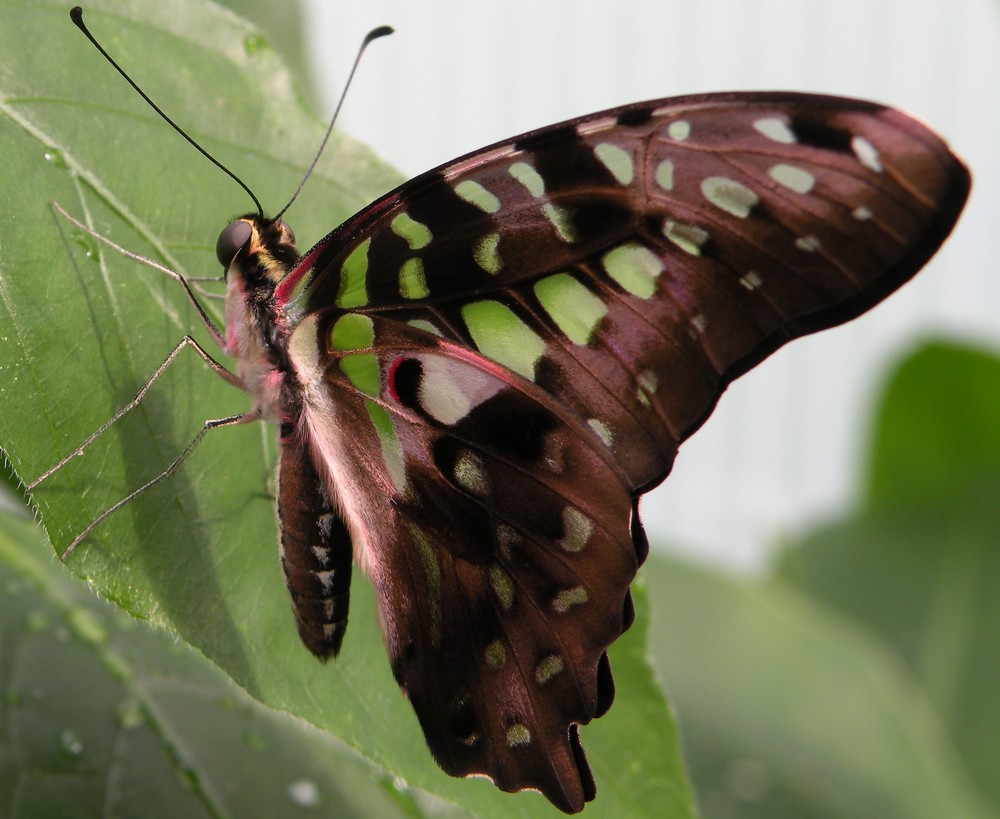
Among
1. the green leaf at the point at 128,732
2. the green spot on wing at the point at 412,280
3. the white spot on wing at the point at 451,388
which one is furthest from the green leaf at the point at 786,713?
the green spot on wing at the point at 412,280

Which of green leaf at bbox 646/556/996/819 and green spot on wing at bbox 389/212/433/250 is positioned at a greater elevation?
green spot on wing at bbox 389/212/433/250

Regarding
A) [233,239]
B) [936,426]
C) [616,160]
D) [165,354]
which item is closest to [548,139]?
[616,160]

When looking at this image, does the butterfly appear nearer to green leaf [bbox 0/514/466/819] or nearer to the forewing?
the forewing

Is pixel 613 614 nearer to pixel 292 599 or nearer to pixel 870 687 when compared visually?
pixel 292 599

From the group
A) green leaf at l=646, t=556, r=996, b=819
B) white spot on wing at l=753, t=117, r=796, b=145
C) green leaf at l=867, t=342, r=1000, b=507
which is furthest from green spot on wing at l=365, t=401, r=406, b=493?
green leaf at l=867, t=342, r=1000, b=507

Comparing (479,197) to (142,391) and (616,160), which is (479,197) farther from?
(142,391)

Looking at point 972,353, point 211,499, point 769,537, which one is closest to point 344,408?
point 211,499

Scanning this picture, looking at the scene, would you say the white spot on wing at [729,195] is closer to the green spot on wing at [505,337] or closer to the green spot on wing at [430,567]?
the green spot on wing at [505,337]

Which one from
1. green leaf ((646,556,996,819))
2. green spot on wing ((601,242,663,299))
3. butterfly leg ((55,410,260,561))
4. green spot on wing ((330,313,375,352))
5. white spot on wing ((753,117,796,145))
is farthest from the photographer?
green leaf ((646,556,996,819))
